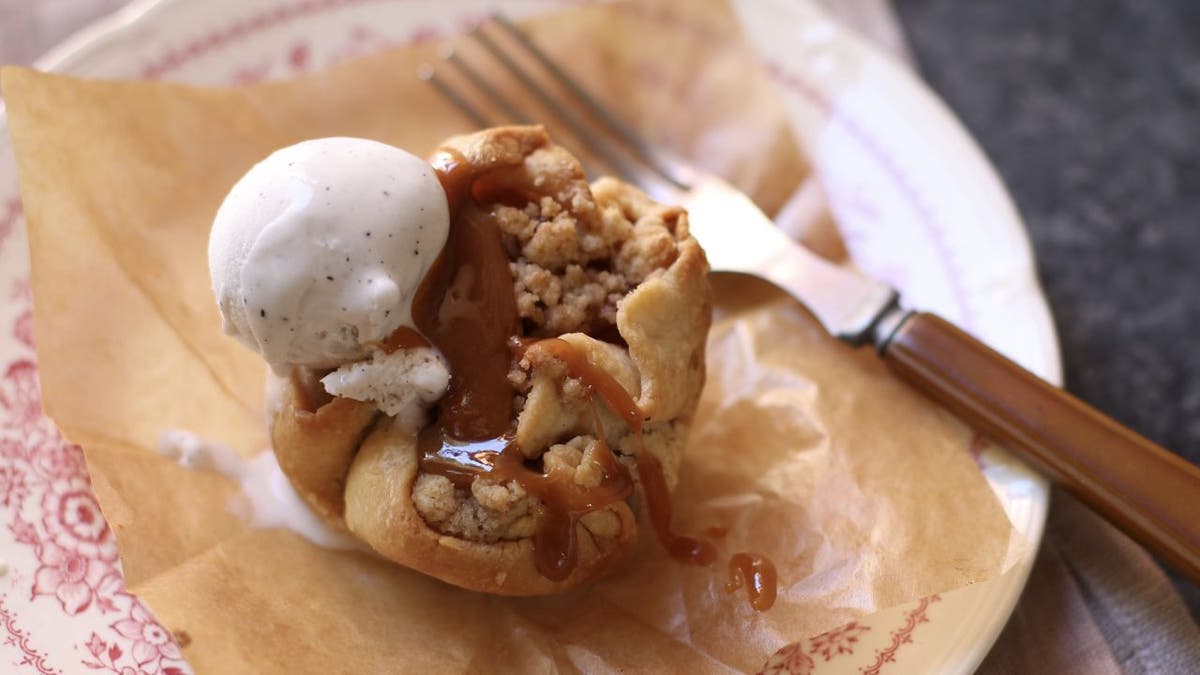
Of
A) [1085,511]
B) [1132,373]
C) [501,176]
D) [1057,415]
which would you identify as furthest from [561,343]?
[1132,373]

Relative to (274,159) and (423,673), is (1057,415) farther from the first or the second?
(274,159)

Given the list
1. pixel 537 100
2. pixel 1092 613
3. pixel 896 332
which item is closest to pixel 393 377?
pixel 896 332

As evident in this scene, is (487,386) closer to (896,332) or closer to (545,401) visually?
(545,401)

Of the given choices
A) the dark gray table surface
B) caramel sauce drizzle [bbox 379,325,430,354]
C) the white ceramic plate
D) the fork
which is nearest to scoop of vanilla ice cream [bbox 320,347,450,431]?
caramel sauce drizzle [bbox 379,325,430,354]

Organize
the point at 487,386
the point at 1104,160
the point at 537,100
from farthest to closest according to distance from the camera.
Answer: the point at 1104,160
the point at 537,100
the point at 487,386

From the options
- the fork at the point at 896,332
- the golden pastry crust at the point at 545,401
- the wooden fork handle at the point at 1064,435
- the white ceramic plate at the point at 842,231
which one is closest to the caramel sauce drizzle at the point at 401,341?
the golden pastry crust at the point at 545,401

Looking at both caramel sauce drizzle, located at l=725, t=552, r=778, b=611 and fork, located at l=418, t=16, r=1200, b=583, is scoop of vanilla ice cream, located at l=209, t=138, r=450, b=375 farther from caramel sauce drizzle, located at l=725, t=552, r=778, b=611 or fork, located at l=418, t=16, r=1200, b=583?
fork, located at l=418, t=16, r=1200, b=583
